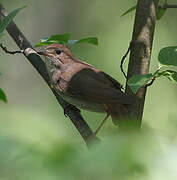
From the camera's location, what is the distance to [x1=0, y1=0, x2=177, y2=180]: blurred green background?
828 mm

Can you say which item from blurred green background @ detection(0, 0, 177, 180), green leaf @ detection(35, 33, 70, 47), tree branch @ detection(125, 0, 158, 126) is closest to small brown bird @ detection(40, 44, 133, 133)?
blurred green background @ detection(0, 0, 177, 180)

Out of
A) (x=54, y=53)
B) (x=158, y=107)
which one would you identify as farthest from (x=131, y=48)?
(x=158, y=107)

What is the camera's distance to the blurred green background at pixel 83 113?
83cm

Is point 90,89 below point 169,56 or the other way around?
below

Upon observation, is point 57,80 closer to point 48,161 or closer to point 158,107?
point 48,161

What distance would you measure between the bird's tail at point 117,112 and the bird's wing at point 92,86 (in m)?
0.06

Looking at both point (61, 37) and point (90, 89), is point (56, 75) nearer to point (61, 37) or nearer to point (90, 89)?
point (90, 89)

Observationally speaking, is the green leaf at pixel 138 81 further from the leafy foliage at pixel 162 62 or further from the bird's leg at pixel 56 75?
the bird's leg at pixel 56 75

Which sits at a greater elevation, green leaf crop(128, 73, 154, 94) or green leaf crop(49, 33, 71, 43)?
green leaf crop(49, 33, 71, 43)

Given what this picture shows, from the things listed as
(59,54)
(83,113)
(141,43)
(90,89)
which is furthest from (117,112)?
(83,113)

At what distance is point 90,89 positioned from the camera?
11.8 ft

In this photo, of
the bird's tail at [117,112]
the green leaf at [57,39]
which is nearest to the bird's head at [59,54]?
the bird's tail at [117,112]

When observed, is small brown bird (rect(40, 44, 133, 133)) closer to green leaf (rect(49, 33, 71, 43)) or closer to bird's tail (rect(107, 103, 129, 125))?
bird's tail (rect(107, 103, 129, 125))

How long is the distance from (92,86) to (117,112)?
17.8 inches
